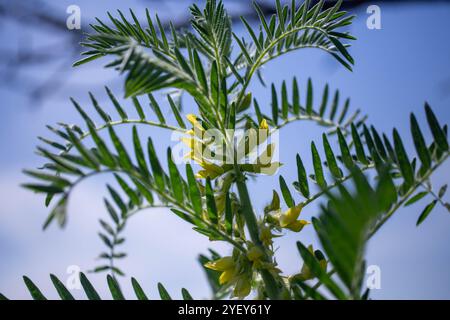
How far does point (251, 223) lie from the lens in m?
0.92

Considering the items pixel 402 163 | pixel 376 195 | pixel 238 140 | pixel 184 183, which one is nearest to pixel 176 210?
pixel 184 183

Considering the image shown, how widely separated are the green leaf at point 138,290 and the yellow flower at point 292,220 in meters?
0.30

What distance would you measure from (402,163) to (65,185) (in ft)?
1.77

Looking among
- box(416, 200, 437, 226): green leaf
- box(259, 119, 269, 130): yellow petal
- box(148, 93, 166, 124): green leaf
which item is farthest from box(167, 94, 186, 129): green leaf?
box(416, 200, 437, 226): green leaf

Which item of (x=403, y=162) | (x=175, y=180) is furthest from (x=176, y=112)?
(x=403, y=162)

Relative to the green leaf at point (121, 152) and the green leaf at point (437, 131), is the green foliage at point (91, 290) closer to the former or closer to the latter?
the green leaf at point (121, 152)

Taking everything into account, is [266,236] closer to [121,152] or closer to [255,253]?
[255,253]

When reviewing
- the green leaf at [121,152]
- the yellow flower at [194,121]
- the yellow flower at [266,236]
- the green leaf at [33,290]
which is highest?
the yellow flower at [194,121]

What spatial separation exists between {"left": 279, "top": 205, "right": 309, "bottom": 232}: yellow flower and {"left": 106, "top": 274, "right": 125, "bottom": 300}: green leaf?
0.33 m

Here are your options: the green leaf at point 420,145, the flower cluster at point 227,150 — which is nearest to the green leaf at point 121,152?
the flower cluster at point 227,150

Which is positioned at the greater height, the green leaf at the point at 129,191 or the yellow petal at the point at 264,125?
the yellow petal at the point at 264,125

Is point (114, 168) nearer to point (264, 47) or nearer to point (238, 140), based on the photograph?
point (238, 140)

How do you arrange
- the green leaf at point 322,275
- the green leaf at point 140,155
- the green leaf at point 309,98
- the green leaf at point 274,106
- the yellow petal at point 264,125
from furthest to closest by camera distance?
Answer: the green leaf at point 309,98 < the green leaf at point 274,106 < the yellow petal at point 264,125 < the green leaf at point 140,155 < the green leaf at point 322,275

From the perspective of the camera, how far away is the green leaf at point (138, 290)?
907mm
